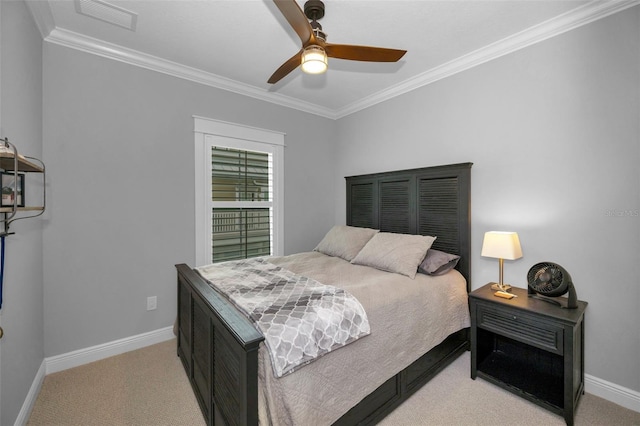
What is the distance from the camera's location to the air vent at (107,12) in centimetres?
199

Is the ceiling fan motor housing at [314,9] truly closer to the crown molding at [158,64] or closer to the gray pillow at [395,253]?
the crown molding at [158,64]

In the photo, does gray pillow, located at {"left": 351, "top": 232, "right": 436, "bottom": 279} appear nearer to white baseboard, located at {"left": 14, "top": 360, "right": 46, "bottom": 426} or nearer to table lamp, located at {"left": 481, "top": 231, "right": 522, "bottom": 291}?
table lamp, located at {"left": 481, "top": 231, "right": 522, "bottom": 291}

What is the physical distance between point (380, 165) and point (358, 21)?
1718mm

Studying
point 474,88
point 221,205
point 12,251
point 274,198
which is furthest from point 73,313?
point 474,88

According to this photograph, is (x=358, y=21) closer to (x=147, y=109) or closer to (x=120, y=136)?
(x=147, y=109)

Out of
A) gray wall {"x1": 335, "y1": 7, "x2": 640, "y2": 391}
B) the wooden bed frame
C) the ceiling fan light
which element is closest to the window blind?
the wooden bed frame

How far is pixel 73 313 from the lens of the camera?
7.79 feet

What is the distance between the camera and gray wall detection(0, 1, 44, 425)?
1.54 meters

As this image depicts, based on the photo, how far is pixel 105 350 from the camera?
97.8 inches

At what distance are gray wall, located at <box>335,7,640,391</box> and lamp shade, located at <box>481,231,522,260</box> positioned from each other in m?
0.27

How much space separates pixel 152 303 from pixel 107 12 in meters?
2.48

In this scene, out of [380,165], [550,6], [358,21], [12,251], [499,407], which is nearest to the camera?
[12,251]

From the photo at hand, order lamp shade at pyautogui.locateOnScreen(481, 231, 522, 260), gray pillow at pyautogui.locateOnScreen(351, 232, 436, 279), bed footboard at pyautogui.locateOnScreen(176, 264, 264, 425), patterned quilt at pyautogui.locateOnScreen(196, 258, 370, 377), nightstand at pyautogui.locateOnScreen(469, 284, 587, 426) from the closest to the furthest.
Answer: bed footboard at pyautogui.locateOnScreen(176, 264, 264, 425) < patterned quilt at pyautogui.locateOnScreen(196, 258, 370, 377) < nightstand at pyautogui.locateOnScreen(469, 284, 587, 426) < lamp shade at pyautogui.locateOnScreen(481, 231, 522, 260) < gray pillow at pyautogui.locateOnScreen(351, 232, 436, 279)

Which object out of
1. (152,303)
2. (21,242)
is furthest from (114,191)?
(152,303)
